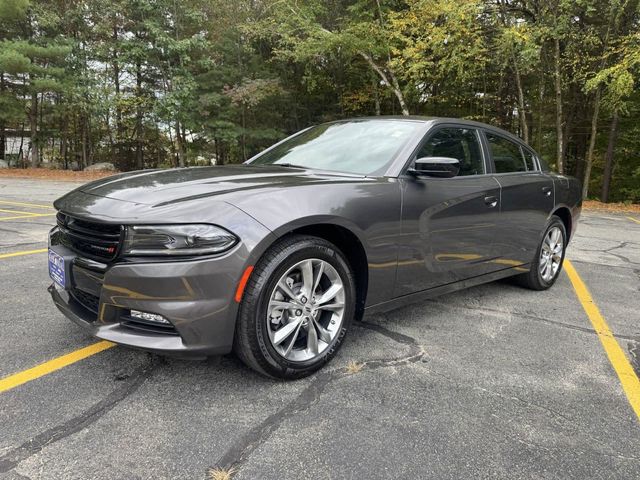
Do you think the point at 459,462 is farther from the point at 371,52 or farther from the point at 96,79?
the point at 96,79

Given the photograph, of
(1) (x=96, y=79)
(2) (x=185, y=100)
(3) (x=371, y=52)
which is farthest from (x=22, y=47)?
(3) (x=371, y=52)

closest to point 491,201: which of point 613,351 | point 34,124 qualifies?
point 613,351

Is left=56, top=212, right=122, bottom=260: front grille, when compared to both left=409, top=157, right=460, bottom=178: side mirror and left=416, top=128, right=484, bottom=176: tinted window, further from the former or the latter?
left=416, top=128, right=484, bottom=176: tinted window

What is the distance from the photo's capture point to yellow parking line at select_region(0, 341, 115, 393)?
2294 mm

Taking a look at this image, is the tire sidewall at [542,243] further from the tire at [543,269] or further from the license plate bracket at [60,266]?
the license plate bracket at [60,266]

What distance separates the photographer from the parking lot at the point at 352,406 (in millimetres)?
1797

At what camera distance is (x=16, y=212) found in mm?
8305

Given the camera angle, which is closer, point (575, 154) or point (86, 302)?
point (86, 302)

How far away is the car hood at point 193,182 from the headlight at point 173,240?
18 cm

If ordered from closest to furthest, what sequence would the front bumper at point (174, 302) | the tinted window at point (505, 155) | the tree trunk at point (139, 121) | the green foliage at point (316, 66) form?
the front bumper at point (174, 302), the tinted window at point (505, 155), the green foliage at point (316, 66), the tree trunk at point (139, 121)

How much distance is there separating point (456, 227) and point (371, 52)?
1619 centimetres

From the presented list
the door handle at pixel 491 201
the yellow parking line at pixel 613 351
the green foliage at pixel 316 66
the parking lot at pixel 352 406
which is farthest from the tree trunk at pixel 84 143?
the yellow parking line at pixel 613 351

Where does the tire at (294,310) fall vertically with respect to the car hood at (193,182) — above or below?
below

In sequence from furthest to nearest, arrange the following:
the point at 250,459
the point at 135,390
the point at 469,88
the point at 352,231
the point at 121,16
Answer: the point at 121,16
the point at 469,88
the point at 352,231
the point at 135,390
the point at 250,459
